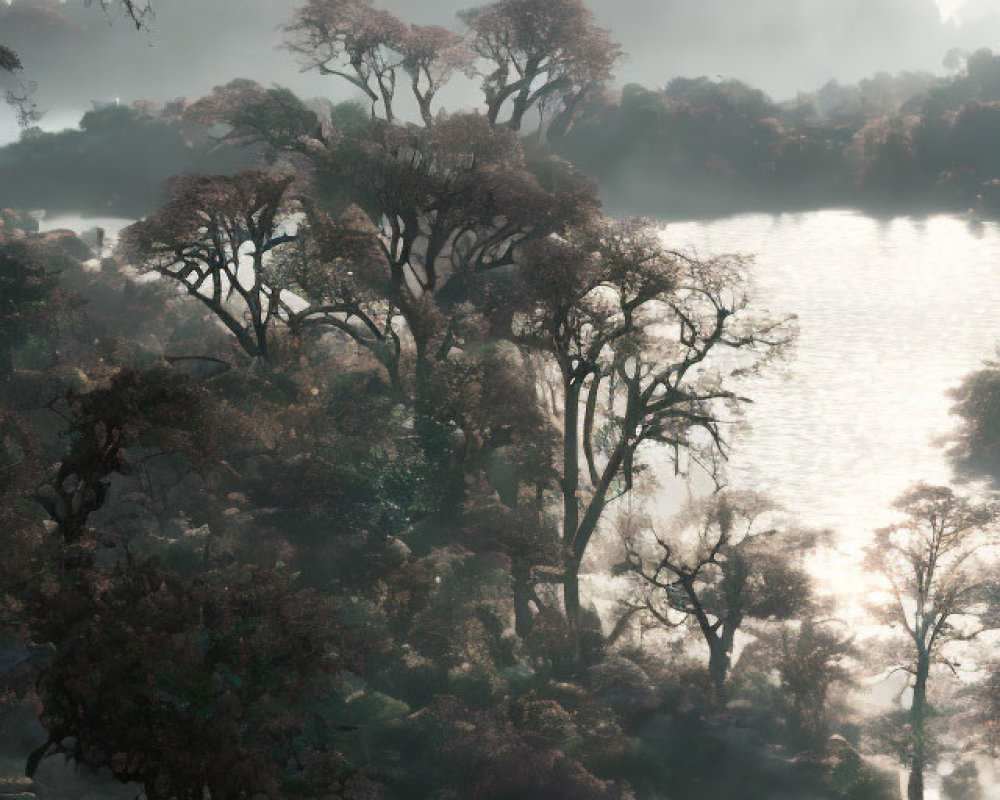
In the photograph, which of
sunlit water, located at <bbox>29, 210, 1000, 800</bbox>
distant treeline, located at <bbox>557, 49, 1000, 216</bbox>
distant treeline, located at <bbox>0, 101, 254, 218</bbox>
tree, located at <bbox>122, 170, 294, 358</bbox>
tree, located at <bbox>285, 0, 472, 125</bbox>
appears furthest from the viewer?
distant treeline, located at <bbox>557, 49, 1000, 216</bbox>

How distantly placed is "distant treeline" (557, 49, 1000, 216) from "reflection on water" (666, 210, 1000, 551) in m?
7.08

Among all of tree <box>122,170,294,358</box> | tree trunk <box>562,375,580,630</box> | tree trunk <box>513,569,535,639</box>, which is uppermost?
tree <box>122,170,294,358</box>

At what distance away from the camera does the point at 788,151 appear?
339ft

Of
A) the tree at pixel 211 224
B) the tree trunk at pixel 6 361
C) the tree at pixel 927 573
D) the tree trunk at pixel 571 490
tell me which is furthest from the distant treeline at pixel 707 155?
the tree at pixel 927 573

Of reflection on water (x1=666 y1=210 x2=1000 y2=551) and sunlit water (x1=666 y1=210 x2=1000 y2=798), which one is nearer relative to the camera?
sunlit water (x1=666 y1=210 x2=1000 y2=798)

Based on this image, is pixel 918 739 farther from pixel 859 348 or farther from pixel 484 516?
pixel 859 348

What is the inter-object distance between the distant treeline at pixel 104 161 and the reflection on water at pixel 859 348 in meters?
48.8

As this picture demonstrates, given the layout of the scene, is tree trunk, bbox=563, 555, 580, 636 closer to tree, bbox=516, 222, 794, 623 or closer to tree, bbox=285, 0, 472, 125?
tree, bbox=516, 222, 794, 623

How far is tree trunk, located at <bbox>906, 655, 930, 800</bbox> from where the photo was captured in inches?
1228

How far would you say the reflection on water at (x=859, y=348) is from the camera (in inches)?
2046

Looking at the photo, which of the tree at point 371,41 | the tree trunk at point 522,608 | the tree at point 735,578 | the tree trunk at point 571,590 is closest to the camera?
the tree trunk at point 571,590

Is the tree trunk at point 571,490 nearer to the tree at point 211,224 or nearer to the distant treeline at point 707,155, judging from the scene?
the tree at point 211,224

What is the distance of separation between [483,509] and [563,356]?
7522 mm

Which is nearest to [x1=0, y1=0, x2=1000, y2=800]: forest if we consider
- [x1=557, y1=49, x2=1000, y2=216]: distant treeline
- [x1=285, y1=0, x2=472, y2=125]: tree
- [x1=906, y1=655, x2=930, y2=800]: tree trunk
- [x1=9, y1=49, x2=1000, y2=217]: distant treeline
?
[x1=906, y1=655, x2=930, y2=800]: tree trunk
